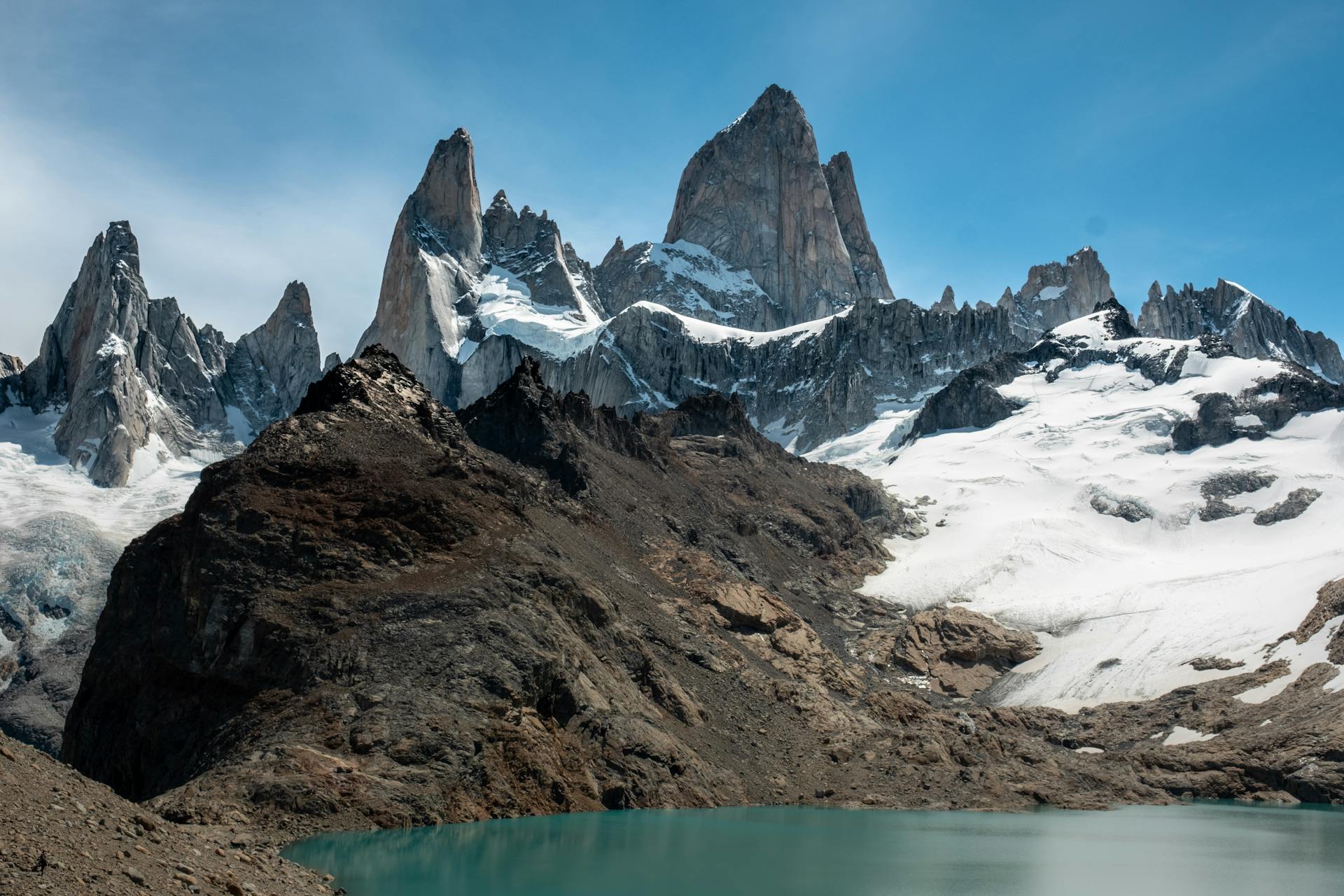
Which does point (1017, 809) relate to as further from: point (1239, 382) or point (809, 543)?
point (1239, 382)

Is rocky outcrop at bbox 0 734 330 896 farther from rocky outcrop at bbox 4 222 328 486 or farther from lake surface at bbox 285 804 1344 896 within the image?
rocky outcrop at bbox 4 222 328 486

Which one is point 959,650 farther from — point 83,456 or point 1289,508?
point 83,456

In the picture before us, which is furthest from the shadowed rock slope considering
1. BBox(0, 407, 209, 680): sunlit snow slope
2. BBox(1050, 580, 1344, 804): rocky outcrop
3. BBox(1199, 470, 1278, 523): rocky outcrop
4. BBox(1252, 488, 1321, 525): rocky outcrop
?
BBox(0, 407, 209, 680): sunlit snow slope

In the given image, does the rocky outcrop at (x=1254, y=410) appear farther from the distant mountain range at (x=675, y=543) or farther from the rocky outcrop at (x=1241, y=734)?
the rocky outcrop at (x=1241, y=734)

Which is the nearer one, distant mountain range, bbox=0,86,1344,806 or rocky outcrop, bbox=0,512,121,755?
distant mountain range, bbox=0,86,1344,806

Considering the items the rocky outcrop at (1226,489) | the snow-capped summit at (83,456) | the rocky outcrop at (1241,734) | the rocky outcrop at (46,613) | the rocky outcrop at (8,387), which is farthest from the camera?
the rocky outcrop at (8,387)

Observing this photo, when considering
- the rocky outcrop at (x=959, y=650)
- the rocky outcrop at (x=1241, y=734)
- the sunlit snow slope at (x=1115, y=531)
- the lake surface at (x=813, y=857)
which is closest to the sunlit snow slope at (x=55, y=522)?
the rocky outcrop at (x=959, y=650)

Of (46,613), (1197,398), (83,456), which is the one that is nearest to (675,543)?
(46,613)
